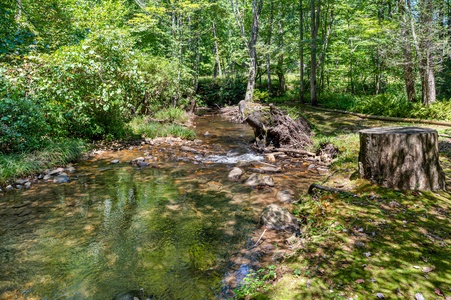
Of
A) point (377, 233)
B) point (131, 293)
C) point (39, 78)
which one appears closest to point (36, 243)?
point (131, 293)

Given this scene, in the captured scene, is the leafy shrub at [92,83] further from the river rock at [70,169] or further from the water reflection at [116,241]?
the water reflection at [116,241]

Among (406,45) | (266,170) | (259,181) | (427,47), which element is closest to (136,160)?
(266,170)

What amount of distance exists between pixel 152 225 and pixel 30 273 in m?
1.93

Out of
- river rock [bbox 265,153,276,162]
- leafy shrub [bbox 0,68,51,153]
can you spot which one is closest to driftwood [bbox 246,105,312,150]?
river rock [bbox 265,153,276,162]

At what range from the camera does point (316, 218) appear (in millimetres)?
4602

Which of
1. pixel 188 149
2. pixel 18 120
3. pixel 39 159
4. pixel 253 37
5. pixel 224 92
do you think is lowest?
pixel 188 149

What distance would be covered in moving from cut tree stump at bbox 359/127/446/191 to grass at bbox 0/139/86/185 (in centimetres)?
854

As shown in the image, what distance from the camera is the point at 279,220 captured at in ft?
16.4

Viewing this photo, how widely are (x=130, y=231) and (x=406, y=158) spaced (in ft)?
16.0

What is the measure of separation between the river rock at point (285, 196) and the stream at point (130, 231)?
21 cm

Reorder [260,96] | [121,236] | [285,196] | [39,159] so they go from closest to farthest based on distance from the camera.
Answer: [121,236], [285,196], [39,159], [260,96]

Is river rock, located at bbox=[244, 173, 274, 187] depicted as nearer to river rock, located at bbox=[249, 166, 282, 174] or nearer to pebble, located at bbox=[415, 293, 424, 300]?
river rock, located at bbox=[249, 166, 282, 174]

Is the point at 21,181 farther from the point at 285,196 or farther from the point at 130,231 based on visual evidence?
the point at 285,196

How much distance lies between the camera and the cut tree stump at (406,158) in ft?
14.9
